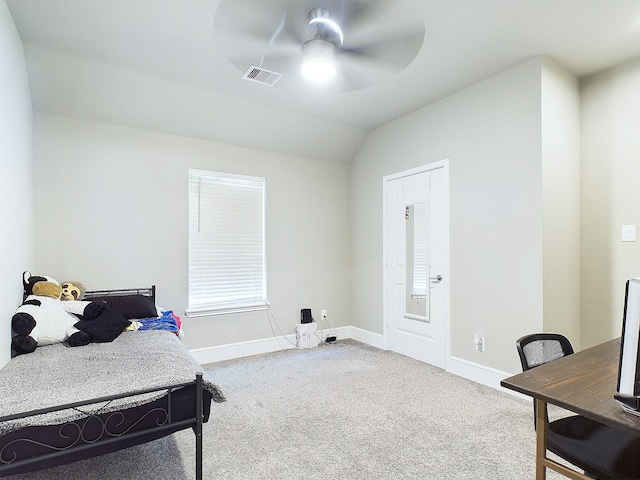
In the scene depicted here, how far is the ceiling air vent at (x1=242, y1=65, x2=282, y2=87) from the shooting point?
2924 mm

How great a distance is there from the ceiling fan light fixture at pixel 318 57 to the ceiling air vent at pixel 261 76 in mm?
671

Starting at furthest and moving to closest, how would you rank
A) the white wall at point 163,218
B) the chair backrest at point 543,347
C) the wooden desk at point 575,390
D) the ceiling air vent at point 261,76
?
the white wall at point 163,218, the ceiling air vent at point 261,76, the chair backrest at point 543,347, the wooden desk at point 575,390

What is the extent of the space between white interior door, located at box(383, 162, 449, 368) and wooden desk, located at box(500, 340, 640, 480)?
2118 mm

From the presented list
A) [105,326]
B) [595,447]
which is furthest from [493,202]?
[105,326]

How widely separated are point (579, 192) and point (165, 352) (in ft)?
11.7

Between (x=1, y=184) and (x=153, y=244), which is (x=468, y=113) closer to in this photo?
(x=153, y=244)

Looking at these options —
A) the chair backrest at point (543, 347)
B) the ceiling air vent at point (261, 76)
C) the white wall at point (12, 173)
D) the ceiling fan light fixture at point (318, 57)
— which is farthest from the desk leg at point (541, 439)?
the ceiling air vent at point (261, 76)

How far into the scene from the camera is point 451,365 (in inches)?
136

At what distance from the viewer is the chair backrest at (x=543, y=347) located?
5.60 ft

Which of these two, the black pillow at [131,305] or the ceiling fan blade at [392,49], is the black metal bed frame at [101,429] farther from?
the ceiling fan blade at [392,49]

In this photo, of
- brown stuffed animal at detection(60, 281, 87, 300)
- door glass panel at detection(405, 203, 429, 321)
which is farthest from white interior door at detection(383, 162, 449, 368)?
brown stuffed animal at detection(60, 281, 87, 300)

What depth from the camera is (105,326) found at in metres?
→ 2.60

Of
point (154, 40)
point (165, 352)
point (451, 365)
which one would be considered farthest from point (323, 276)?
point (154, 40)

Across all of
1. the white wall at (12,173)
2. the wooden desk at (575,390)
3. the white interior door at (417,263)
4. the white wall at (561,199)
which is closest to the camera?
the wooden desk at (575,390)
